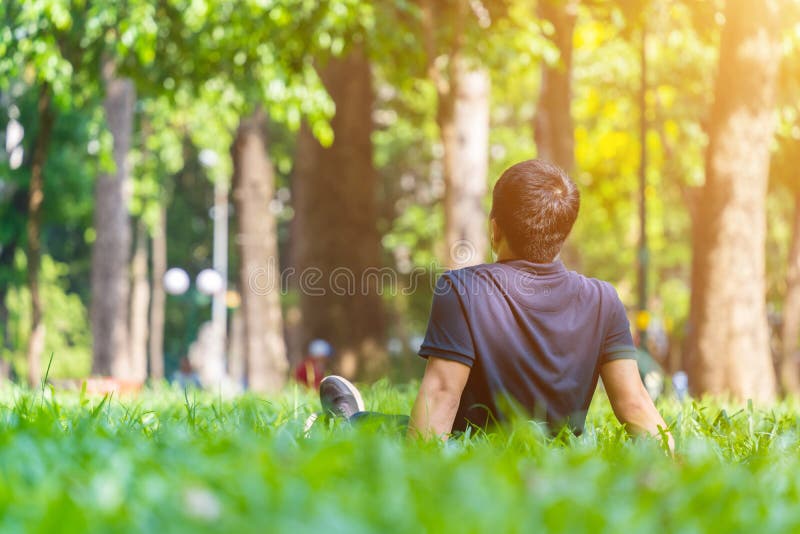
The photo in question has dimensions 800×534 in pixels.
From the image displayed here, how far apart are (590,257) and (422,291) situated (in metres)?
6.08

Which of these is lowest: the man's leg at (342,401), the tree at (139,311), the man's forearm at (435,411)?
the tree at (139,311)

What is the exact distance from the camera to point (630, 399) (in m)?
4.26

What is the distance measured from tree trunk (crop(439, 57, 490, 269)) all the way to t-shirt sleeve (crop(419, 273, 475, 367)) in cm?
931

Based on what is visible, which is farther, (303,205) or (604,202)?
(604,202)

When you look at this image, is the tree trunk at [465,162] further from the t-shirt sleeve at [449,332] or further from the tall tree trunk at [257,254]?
the t-shirt sleeve at [449,332]

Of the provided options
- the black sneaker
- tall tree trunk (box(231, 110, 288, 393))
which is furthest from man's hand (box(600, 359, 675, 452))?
tall tree trunk (box(231, 110, 288, 393))

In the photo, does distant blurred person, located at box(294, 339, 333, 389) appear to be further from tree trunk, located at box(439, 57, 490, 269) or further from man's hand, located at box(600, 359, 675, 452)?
man's hand, located at box(600, 359, 675, 452)

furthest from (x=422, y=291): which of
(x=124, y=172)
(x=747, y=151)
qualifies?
(x=747, y=151)

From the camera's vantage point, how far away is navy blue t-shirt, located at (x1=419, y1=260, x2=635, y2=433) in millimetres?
4125

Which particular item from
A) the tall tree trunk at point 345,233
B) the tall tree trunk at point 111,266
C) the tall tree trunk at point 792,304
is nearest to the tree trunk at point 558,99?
the tall tree trunk at point 345,233

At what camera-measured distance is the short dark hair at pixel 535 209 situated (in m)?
4.27

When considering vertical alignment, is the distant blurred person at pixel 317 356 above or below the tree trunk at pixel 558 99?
below

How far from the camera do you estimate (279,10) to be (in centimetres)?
1108

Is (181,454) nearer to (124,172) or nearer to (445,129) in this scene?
(445,129)
